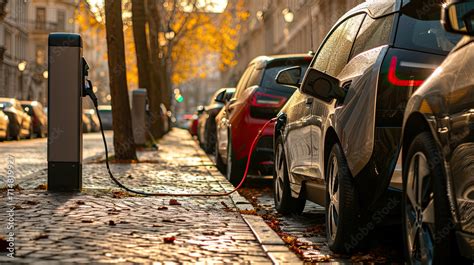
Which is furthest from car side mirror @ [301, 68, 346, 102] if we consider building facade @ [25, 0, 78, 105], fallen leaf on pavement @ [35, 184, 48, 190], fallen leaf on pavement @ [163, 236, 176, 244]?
building facade @ [25, 0, 78, 105]

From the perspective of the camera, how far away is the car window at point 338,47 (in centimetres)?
747

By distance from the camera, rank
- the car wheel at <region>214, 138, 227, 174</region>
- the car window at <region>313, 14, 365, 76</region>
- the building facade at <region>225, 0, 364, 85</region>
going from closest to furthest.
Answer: the car window at <region>313, 14, 365, 76</region>
the car wheel at <region>214, 138, 227, 174</region>
the building facade at <region>225, 0, 364, 85</region>

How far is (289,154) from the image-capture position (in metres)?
9.09

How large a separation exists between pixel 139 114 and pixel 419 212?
70.4 ft

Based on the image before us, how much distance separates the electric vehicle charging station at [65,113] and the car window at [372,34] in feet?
14.3

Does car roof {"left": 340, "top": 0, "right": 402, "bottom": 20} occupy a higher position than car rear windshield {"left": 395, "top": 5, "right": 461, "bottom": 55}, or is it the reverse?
car roof {"left": 340, "top": 0, "right": 402, "bottom": 20}

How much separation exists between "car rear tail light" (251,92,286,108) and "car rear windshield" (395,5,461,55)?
20.2 feet

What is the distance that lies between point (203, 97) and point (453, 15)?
18507 centimetres

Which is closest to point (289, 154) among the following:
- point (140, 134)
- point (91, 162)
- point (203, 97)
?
point (91, 162)

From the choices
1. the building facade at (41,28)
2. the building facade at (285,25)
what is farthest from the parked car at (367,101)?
the building facade at (41,28)

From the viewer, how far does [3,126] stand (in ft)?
103

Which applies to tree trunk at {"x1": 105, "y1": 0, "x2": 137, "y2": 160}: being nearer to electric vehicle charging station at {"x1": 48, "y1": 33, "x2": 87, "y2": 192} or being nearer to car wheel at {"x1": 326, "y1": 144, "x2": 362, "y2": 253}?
electric vehicle charging station at {"x1": 48, "y1": 33, "x2": 87, "y2": 192}

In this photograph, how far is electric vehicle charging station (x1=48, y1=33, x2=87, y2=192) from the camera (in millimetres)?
10797

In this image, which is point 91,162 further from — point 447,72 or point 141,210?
point 447,72
